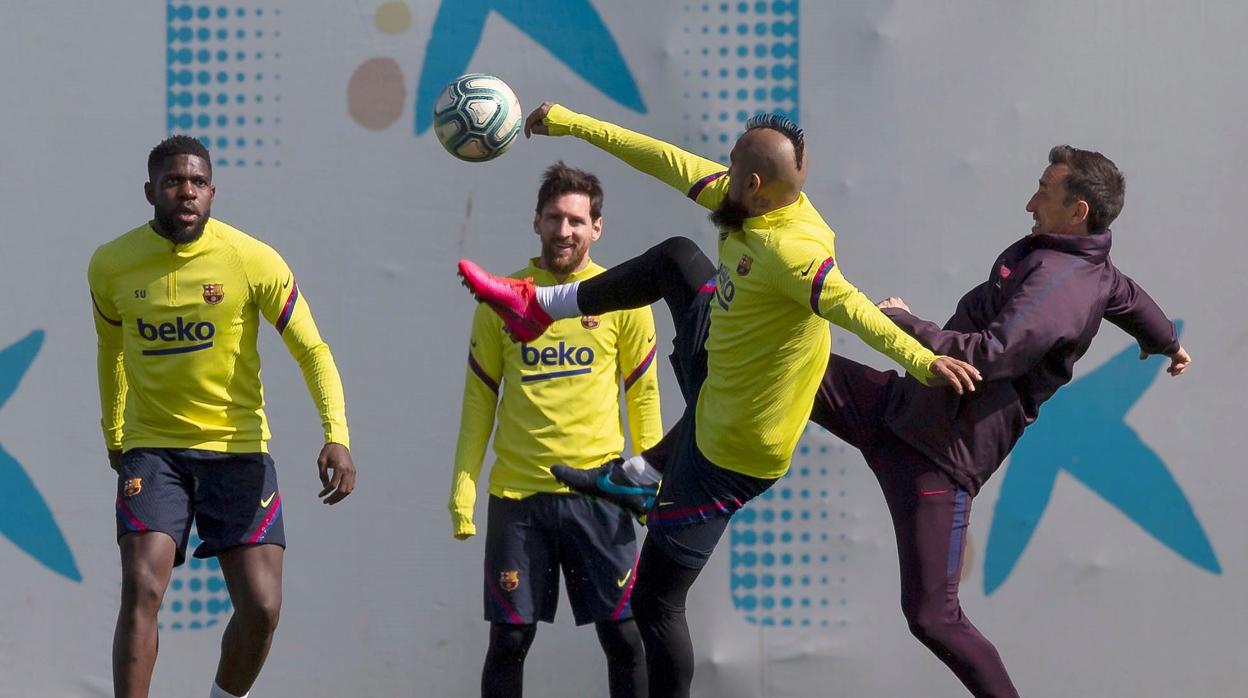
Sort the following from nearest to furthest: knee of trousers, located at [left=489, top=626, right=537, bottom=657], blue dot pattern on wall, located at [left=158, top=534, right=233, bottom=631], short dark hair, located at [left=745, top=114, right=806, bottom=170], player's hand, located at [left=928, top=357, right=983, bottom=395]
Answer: player's hand, located at [left=928, top=357, right=983, bottom=395] → short dark hair, located at [left=745, top=114, right=806, bottom=170] → knee of trousers, located at [left=489, top=626, right=537, bottom=657] → blue dot pattern on wall, located at [left=158, top=534, right=233, bottom=631]

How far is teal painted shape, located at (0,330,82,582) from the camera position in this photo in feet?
20.1

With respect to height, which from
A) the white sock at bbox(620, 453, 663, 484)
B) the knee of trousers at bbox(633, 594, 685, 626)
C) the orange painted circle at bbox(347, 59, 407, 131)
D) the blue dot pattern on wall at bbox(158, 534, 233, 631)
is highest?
the orange painted circle at bbox(347, 59, 407, 131)

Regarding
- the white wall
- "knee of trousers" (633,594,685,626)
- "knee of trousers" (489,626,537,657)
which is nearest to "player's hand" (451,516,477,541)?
"knee of trousers" (489,626,537,657)

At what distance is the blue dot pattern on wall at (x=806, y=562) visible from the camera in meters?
6.17

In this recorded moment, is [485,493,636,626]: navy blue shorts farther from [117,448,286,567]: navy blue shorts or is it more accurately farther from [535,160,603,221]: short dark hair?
[535,160,603,221]: short dark hair

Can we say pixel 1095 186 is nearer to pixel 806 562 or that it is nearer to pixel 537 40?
pixel 806 562

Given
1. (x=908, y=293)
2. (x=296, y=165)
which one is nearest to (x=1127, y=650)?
(x=908, y=293)

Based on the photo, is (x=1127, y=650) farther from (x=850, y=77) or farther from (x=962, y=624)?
(x=850, y=77)

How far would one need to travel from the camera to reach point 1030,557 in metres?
6.13

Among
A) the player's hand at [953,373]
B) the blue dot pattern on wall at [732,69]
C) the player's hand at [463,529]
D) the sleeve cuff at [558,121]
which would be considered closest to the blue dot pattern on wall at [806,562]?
the blue dot pattern on wall at [732,69]

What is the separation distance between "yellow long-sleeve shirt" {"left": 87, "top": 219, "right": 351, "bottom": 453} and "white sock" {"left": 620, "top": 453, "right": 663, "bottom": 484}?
893 mm

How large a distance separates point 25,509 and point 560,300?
105 inches

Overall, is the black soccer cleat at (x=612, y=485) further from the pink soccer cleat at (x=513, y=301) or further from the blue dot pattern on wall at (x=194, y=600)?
the blue dot pattern on wall at (x=194, y=600)

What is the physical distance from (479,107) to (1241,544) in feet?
11.2
